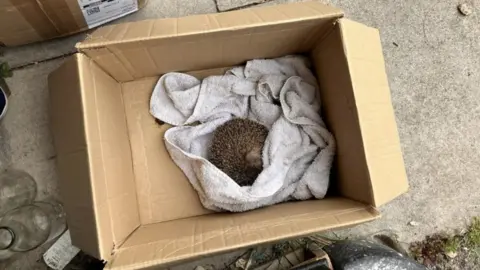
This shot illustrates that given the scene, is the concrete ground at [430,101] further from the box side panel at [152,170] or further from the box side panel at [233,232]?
the box side panel at [233,232]

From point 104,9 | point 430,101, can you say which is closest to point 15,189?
point 104,9

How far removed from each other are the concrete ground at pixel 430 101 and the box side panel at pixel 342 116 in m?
0.30

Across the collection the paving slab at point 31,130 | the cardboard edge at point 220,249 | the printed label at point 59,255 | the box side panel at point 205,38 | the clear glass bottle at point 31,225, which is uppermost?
the box side panel at point 205,38

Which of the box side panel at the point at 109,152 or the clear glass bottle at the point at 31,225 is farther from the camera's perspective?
the clear glass bottle at the point at 31,225

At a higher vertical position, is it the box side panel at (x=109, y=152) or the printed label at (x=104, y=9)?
the printed label at (x=104, y=9)

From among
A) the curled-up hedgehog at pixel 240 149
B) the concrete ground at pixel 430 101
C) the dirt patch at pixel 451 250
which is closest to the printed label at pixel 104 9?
the concrete ground at pixel 430 101

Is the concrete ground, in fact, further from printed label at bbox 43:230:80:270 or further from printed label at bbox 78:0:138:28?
printed label at bbox 43:230:80:270

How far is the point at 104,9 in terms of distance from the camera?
1.25m

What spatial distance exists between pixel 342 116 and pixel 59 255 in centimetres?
85

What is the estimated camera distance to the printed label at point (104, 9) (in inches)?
47.2

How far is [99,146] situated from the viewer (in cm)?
105

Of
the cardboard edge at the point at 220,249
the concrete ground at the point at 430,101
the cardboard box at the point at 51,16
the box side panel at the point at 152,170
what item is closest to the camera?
the cardboard edge at the point at 220,249

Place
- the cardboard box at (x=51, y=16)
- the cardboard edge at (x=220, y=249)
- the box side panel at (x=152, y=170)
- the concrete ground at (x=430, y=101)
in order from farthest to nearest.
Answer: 1. the concrete ground at (x=430, y=101)
2. the box side panel at (x=152, y=170)
3. the cardboard box at (x=51, y=16)
4. the cardboard edge at (x=220, y=249)

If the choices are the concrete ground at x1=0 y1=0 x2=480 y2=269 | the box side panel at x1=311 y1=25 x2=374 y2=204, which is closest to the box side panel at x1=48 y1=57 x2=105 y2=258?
the concrete ground at x1=0 y1=0 x2=480 y2=269
